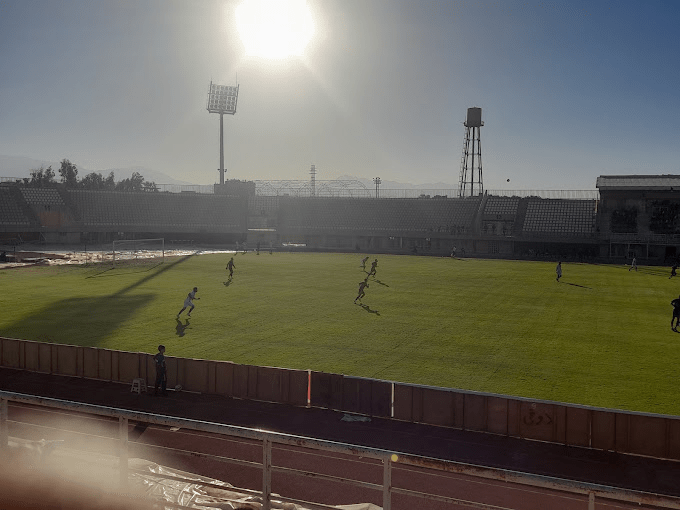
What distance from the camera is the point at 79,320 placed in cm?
3142

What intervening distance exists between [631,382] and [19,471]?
20.1 meters

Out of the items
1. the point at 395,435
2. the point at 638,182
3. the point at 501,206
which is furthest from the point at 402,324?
the point at 501,206

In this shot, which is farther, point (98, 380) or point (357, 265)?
point (357, 265)

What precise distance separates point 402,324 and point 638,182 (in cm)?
7118

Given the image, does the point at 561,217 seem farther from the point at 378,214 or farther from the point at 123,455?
the point at 123,455

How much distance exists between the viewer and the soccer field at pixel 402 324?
22.1 meters

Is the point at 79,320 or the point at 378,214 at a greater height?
the point at 378,214

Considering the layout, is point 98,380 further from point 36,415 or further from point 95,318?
point 95,318

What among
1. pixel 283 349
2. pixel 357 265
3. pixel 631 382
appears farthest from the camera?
pixel 357 265

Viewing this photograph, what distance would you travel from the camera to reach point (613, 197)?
85062mm

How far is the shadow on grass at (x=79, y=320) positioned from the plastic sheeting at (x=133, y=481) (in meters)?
18.2

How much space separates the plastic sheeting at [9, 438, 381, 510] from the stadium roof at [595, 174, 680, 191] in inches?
3376

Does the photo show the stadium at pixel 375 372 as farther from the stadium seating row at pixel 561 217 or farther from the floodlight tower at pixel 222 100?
the floodlight tower at pixel 222 100

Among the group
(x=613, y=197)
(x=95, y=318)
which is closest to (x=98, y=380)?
(x=95, y=318)
